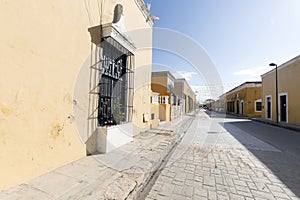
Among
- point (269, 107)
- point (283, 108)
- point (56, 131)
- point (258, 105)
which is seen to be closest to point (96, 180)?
point (56, 131)

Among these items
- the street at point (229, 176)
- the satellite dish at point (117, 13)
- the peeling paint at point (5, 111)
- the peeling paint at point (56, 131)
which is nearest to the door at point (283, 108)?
the street at point (229, 176)

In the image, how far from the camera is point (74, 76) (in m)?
3.35

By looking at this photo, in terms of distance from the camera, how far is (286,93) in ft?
43.9

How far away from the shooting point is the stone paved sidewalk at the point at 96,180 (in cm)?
218

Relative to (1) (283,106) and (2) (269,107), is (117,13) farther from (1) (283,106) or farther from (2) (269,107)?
(2) (269,107)

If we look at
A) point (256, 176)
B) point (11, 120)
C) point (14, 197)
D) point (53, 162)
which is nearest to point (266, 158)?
point (256, 176)

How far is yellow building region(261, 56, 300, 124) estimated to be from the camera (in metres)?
12.1

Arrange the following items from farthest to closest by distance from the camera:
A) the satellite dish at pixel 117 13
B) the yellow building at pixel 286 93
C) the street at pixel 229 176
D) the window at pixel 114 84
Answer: the yellow building at pixel 286 93 → the satellite dish at pixel 117 13 → the window at pixel 114 84 → the street at pixel 229 176

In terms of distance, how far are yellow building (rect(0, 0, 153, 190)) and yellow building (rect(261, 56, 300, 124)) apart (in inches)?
554

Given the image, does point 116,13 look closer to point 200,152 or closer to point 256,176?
point 200,152

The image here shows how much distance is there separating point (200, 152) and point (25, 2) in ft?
17.7

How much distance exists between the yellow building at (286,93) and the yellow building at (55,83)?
14081 mm

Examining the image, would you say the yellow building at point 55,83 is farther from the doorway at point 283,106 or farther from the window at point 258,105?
the window at point 258,105

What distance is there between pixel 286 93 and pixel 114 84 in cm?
1545
